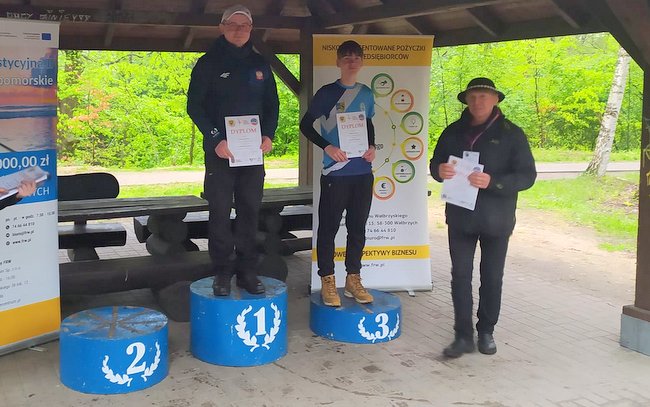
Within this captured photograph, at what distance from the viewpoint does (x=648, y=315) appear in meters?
4.61

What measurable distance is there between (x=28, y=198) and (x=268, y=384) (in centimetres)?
202

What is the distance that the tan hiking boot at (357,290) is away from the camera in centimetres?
495

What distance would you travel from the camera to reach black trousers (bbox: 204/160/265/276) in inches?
168

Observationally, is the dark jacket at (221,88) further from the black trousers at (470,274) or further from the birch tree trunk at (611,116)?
the birch tree trunk at (611,116)

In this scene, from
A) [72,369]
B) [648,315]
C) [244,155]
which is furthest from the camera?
[648,315]

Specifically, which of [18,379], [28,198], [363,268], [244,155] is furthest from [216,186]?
[363,268]

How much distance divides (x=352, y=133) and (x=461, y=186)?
0.92 meters

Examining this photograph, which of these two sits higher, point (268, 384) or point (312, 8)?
point (312, 8)

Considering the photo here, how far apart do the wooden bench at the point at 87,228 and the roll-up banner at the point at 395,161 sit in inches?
91.5

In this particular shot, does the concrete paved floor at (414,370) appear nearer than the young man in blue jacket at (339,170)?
Yes

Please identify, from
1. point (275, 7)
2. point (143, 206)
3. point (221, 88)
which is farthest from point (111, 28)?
point (221, 88)

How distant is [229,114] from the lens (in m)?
4.20

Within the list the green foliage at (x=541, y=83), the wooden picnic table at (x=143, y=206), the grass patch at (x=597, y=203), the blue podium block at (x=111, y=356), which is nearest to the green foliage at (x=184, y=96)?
the green foliage at (x=541, y=83)

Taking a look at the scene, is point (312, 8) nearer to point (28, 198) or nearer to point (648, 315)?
point (28, 198)
